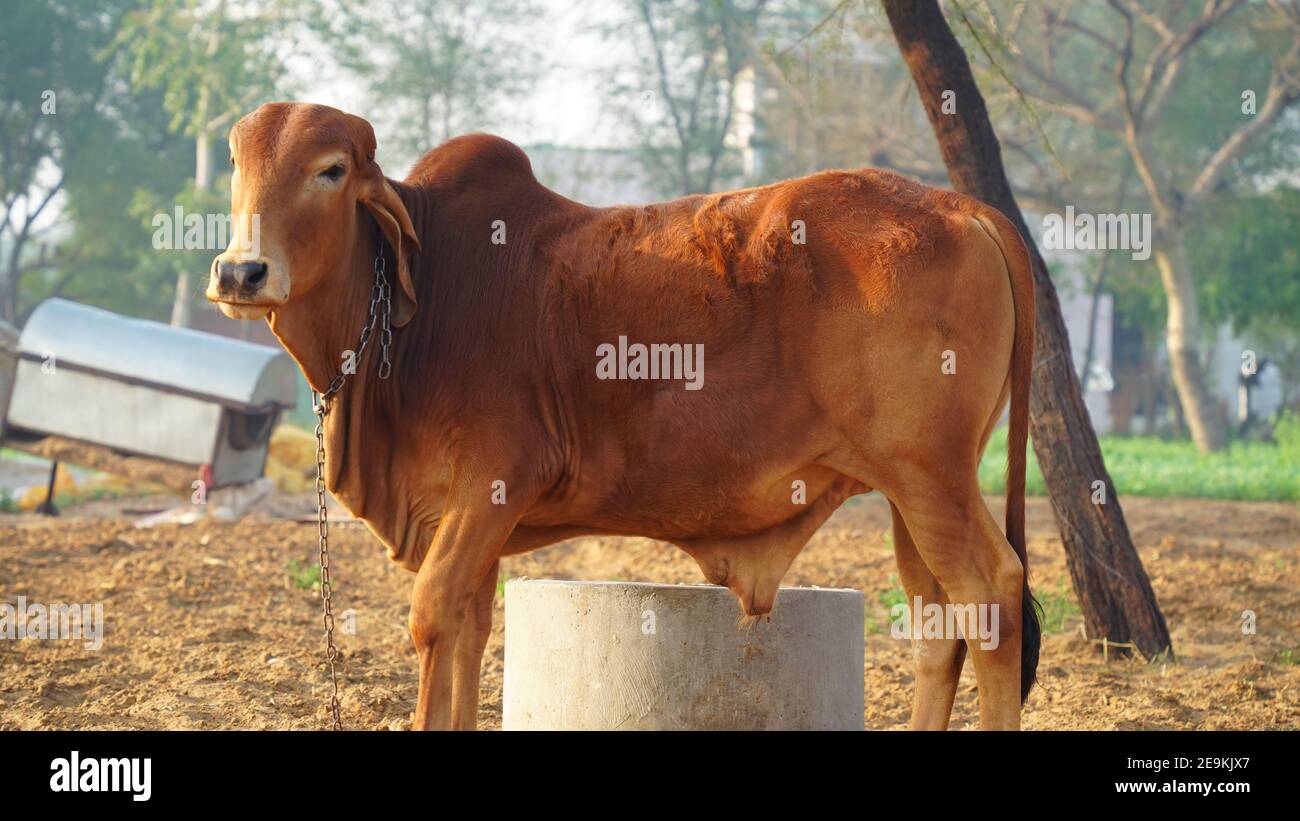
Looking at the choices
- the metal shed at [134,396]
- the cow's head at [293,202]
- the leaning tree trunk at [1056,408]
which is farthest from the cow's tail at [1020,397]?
the metal shed at [134,396]

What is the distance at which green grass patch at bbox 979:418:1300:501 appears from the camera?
15.5 m

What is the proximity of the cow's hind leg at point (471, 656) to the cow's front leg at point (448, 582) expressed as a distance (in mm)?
409

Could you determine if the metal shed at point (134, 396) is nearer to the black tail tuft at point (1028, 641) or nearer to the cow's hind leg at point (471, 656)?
the cow's hind leg at point (471, 656)

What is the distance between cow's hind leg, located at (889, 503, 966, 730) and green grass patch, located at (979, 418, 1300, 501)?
980 cm

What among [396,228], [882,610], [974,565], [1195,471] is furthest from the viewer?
[1195,471]

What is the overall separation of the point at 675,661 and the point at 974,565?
3.96 ft

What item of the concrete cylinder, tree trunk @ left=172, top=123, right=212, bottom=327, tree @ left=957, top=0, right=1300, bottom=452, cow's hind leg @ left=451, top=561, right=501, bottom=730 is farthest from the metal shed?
tree @ left=957, top=0, right=1300, bottom=452

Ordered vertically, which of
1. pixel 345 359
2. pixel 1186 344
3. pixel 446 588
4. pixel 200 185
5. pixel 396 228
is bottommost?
pixel 446 588

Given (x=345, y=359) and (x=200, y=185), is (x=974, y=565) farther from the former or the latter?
(x=200, y=185)

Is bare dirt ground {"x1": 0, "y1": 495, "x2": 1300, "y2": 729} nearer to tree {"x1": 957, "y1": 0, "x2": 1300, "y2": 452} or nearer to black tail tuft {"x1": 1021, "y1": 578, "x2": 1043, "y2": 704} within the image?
black tail tuft {"x1": 1021, "y1": 578, "x2": 1043, "y2": 704}

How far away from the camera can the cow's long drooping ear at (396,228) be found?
447 cm

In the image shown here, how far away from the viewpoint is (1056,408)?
7.39 m

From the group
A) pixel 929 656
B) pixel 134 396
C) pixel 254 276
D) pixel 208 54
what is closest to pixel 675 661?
pixel 929 656
